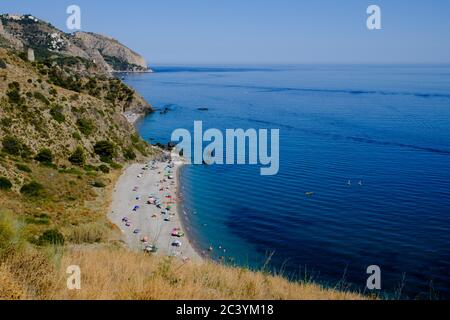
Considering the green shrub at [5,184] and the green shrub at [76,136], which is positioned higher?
the green shrub at [76,136]

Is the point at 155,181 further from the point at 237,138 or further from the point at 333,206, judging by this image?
the point at 237,138

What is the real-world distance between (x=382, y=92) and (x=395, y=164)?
119 m

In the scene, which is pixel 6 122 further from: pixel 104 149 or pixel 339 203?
pixel 339 203

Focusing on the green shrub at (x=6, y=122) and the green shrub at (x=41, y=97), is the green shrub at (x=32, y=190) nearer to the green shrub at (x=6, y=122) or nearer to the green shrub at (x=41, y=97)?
the green shrub at (x=6, y=122)

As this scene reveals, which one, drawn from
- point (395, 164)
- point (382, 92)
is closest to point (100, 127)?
point (395, 164)

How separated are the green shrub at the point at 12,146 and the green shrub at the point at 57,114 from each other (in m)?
10.1

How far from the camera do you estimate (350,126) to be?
363 feet

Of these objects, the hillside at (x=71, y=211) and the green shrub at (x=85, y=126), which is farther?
the green shrub at (x=85, y=126)

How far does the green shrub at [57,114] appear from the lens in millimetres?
67144

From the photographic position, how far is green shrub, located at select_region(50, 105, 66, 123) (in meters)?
67.1

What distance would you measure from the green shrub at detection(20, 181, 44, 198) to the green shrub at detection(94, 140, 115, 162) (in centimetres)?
A: 2089

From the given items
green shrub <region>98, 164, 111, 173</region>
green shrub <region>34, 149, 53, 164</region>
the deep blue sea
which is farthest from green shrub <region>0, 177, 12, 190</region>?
the deep blue sea

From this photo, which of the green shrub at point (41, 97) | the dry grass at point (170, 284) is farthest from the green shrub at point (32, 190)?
the dry grass at point (170, 284)

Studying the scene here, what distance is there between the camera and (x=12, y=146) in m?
56.6
